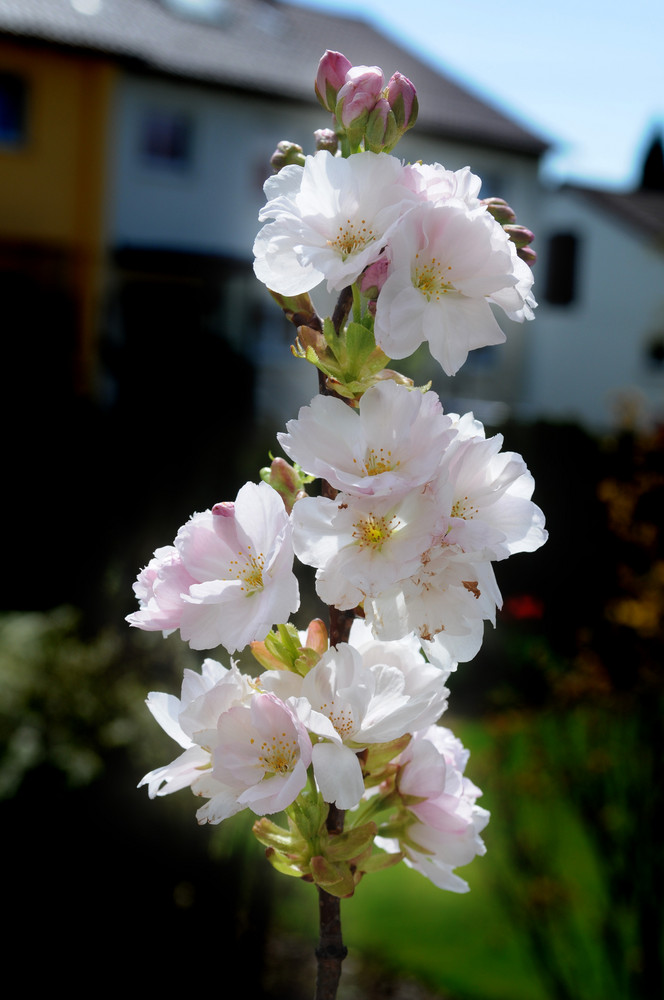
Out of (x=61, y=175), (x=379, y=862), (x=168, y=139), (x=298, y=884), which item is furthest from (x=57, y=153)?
(x=379, y=862)

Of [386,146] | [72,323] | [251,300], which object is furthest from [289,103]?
[386,146]

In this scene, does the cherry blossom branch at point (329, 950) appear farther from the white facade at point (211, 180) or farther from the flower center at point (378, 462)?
the white facade at point (211, 180)

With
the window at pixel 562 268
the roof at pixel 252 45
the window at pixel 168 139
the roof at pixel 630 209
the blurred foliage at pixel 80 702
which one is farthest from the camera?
the window at pixel 562 268

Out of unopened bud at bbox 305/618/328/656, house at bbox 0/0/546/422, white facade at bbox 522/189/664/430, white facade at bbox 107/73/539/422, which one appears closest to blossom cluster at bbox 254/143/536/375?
unopened bud at bbox 305/618/328/656

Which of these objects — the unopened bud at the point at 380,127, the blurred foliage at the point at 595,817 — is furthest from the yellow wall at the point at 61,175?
the unopened bud at the point at 380,127

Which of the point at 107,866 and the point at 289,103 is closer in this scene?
the point at 107,866

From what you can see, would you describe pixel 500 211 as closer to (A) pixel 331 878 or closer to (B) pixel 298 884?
(A) pixel 331 878

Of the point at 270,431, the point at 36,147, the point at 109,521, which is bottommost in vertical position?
the point at 270,431

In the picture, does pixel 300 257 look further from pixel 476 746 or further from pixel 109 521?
pixel 476 746

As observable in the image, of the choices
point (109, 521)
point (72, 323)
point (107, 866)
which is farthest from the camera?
point (72, 323)
